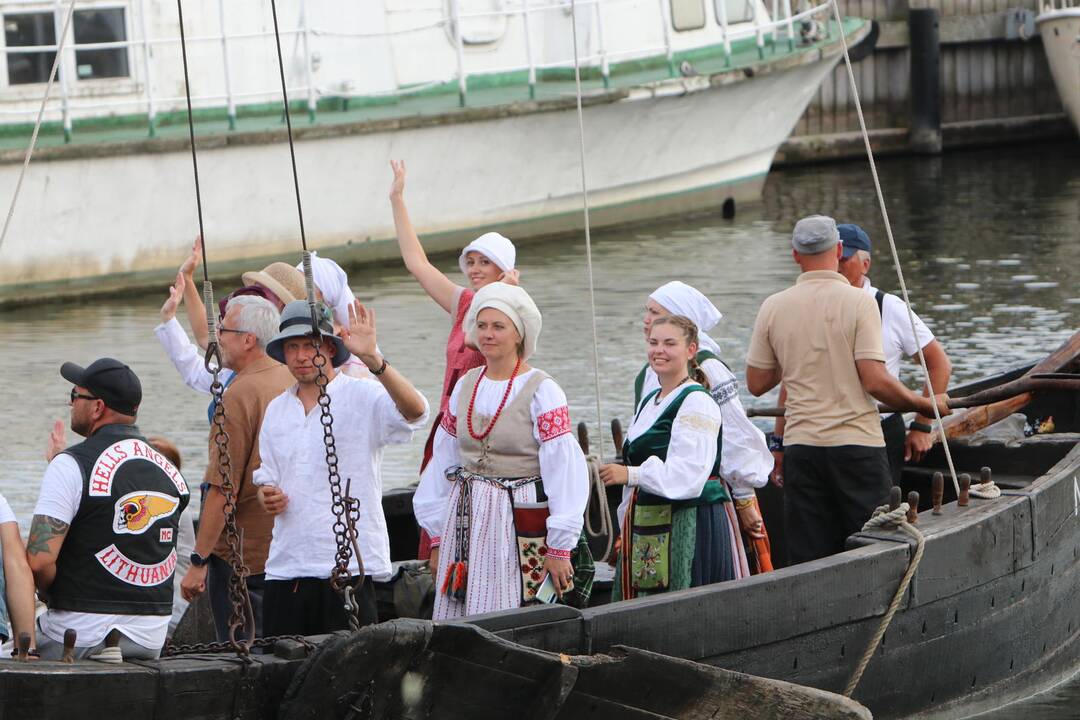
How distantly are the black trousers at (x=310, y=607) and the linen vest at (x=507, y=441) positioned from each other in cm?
50

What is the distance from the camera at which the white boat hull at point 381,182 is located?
15859 millimetres

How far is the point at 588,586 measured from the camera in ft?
16.9

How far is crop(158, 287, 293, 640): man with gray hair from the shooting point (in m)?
5.38

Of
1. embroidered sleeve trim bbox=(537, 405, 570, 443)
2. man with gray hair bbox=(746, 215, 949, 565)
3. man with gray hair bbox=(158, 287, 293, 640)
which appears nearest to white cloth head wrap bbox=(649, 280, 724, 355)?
man with gray hair bbox=(746, 215, 949, 565)

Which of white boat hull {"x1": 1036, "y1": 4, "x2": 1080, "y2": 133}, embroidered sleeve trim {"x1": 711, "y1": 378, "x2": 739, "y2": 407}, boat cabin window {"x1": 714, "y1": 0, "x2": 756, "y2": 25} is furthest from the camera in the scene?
white boat hull {"x1": 1036, "y1": 4, "x2": 1080, "y2": 133}

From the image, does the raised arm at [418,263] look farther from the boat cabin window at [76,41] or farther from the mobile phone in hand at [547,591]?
the boat cabin window at [76,41]

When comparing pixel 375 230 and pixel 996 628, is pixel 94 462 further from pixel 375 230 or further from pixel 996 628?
pixel 375 230

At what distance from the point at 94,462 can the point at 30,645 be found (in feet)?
1.66

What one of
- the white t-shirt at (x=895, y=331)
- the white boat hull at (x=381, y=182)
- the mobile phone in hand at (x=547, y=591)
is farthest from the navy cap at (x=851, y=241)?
the white boat hull at (x=381, y=182)

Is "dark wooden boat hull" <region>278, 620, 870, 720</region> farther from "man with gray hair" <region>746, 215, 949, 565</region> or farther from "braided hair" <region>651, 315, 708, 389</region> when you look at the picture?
"man with gray hair" <region>746, 215, 949, 565</region>

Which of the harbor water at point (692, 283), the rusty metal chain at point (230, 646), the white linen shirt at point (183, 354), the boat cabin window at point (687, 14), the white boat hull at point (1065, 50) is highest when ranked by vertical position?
the boat cabin window at point (687, 14)

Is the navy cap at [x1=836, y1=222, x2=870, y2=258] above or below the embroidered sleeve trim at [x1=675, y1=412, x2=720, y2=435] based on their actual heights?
above

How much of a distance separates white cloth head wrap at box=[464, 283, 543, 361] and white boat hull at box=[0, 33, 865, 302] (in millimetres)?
11270

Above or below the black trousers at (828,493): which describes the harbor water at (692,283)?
below
